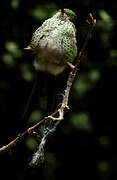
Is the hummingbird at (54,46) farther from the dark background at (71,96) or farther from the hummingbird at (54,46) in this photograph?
the dark background at (71,96)

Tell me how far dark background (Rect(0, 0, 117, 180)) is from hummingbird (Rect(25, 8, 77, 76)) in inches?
48.8

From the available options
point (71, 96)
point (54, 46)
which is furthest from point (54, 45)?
point (71, 96)

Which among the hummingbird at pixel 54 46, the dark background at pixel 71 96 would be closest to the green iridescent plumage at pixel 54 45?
the hummingbird at pixel 54 46

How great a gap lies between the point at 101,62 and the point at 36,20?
0.34 m

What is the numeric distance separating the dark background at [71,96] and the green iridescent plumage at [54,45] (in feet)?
4.07

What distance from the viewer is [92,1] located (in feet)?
8.06

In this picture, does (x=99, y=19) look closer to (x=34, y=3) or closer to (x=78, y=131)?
(x=34, y=3)

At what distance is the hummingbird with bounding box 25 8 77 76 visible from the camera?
967 mm

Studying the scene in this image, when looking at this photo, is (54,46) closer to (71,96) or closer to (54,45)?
(54,45)

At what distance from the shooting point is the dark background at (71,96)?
2.45 metres

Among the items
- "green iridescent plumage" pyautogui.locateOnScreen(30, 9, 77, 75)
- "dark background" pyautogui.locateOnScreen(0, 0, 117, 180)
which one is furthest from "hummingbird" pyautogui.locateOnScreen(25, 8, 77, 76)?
"dark background" pyautogui.locateOnScreen(0, 0, 117, 180)

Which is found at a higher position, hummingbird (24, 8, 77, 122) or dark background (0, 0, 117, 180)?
dark background (0, 0, 117, 180)

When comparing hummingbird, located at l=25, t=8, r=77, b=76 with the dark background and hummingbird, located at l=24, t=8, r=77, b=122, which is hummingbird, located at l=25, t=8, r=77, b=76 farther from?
the dark background

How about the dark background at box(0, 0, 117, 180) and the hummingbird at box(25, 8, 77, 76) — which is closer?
the hummingbird at box(25, 8, 77, 76)
